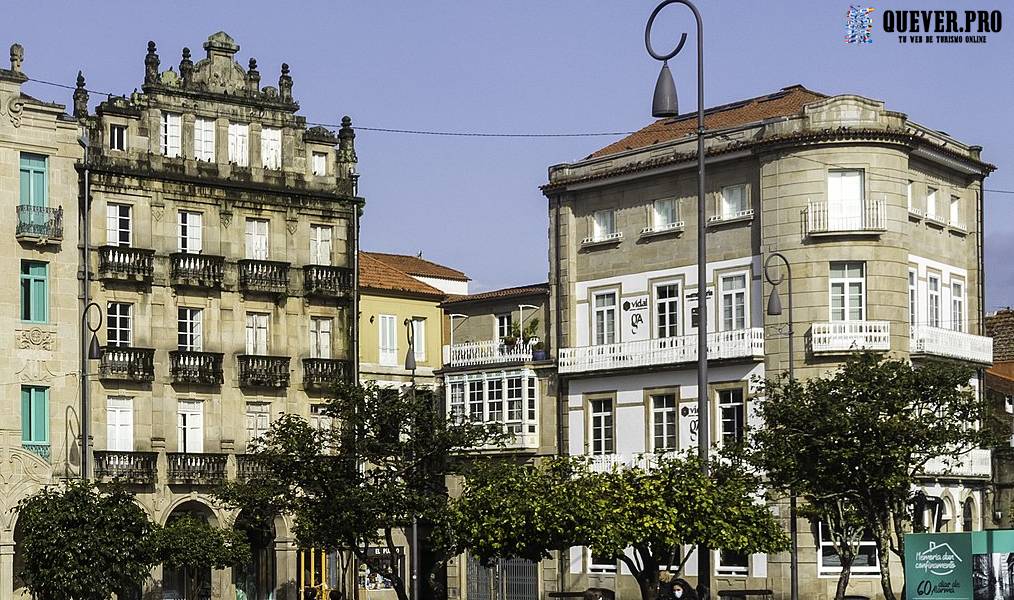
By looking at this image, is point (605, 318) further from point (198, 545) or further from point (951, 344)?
point (198, 545)

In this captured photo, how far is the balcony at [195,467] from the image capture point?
6912 cm

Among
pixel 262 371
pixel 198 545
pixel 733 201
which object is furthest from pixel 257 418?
pixel 733 201

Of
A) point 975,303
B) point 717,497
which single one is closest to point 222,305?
point 975,303

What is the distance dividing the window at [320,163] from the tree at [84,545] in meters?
23.3

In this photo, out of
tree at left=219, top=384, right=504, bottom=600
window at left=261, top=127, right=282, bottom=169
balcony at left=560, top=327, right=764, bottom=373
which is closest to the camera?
tree at left=219, top=384, right=504, bottom=600

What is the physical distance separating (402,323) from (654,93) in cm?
4397

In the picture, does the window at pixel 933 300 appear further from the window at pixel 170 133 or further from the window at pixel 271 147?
the window at pixel 170 133

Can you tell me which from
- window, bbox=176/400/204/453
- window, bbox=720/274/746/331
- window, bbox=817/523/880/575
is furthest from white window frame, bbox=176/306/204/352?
window, bbox=817/523/880/575

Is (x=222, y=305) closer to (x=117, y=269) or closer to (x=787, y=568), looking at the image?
(x=117, y=269)

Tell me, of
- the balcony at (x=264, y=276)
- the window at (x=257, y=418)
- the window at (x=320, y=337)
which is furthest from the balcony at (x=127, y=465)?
the window at (x=320, y=337)

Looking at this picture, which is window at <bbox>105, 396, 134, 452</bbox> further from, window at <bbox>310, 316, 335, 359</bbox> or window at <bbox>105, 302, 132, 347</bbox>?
window at <bbox>310, 316, 335, 359</bbox>

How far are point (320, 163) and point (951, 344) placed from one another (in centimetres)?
2639

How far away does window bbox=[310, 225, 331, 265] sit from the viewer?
75.6 metres

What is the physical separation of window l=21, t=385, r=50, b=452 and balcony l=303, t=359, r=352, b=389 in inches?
428
